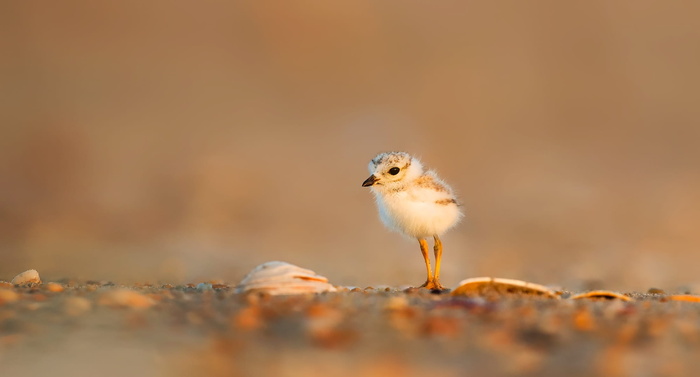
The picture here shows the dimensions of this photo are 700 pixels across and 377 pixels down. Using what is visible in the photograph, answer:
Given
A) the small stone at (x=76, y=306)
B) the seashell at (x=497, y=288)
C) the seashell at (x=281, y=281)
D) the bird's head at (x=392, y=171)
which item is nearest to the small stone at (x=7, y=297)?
the small stone at (x=76, y=306)

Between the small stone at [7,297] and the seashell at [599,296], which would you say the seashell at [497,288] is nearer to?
the seashell at [599,296]

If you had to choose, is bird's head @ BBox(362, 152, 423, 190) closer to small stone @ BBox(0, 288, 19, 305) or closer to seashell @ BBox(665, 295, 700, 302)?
seashell @ BBox(665, 295, 700, 302)

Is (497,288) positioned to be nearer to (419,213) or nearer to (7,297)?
(419,213)

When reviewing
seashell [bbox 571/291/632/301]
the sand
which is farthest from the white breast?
the sand

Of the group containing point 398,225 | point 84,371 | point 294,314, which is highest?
point 398,225

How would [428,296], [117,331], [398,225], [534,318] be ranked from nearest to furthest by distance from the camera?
[117,331]
[534,318]
[428,296]
[398,225]

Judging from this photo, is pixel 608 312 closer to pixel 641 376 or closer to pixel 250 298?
pixel 641 376

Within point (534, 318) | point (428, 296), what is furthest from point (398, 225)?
point (534, 318)

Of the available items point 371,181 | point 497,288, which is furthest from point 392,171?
point 497,288
